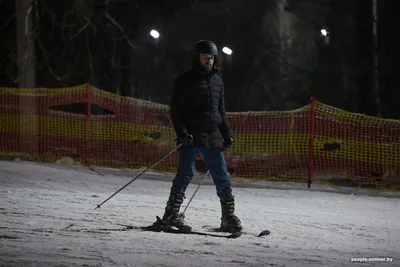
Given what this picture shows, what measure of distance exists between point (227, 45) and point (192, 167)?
10406 millimetres

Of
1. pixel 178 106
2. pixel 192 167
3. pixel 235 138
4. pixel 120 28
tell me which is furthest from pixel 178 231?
pixel 120 28

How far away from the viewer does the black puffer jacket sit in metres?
6.05

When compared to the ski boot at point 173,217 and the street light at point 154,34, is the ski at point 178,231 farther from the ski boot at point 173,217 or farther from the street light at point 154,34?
the street light at point 154,34

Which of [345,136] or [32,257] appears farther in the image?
[345,136]

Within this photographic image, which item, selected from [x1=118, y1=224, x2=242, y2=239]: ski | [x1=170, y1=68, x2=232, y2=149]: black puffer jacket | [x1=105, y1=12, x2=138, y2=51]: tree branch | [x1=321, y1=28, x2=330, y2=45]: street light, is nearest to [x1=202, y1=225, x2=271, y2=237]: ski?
[x1=118, y1=224, x2=242, y2=239]: ski

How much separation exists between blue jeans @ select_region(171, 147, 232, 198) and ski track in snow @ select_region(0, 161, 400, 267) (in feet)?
1.76

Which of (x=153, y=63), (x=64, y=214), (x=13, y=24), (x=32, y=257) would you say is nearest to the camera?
(x=32, y=257)

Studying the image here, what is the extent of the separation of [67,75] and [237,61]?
210 inches

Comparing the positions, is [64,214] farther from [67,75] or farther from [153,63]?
[67,75]

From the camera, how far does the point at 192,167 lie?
621 centimetres

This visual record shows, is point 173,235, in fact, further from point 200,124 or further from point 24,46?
point 24,46

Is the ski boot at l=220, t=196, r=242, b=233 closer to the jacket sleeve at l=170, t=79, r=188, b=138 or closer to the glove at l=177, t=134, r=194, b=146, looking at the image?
the glove at l=177, t=134, r=194, b=146

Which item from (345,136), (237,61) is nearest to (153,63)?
(237,61)

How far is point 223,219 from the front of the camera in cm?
636
